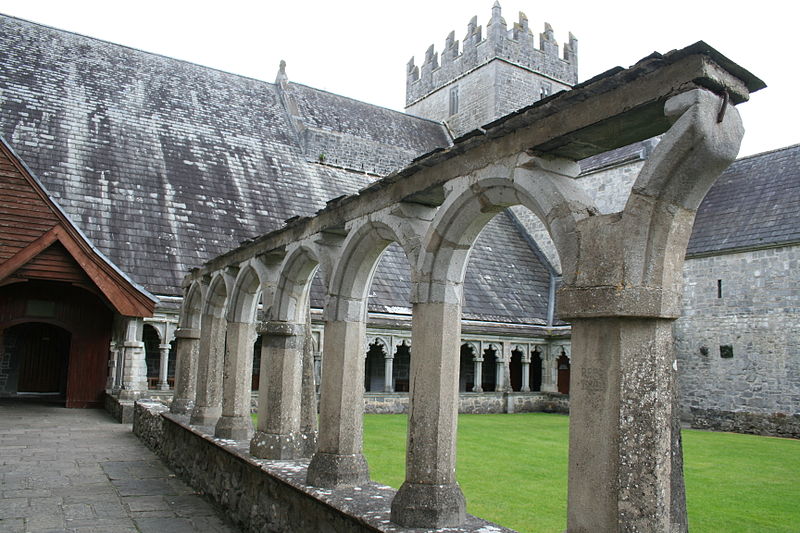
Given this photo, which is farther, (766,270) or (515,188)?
(766,270)

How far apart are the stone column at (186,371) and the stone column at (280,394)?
3491 millimetres

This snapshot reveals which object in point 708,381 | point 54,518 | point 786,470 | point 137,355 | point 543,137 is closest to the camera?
point 543,137

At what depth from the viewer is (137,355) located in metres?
12.9

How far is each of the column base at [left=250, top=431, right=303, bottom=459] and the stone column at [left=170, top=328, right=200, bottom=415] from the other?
145 inches

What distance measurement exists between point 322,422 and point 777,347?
1281 cm

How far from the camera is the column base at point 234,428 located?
696 centimetres

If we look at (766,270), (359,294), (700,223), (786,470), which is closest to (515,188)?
(359,294)

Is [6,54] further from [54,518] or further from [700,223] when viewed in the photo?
[700,223]

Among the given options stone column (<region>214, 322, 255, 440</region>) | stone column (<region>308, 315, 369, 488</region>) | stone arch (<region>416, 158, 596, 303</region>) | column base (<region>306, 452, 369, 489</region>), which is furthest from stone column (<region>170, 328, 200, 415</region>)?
stone arch (<region>416, 158, 596, 303</region>)

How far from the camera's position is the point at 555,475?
8195 mm

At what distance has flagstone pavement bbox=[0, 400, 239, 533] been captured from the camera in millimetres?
5812

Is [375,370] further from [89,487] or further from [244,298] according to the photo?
[89,487]

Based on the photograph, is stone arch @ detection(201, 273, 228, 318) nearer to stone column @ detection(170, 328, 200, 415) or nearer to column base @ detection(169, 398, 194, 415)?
stone column @ detection(170, 328, 200, 415)

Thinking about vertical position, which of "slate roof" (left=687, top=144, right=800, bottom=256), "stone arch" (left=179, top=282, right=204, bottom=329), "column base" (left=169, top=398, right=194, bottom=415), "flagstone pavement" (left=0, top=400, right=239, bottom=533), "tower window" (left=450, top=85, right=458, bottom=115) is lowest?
"flagstone pavement" (left=0, top=400, right=239, bottom=533)
